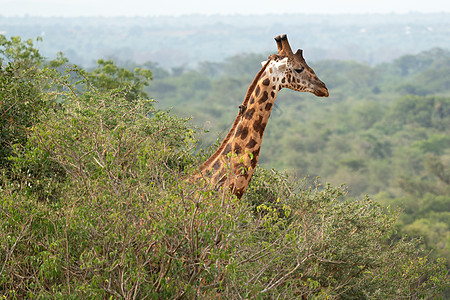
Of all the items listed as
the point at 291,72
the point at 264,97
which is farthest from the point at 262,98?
the point at 291,72

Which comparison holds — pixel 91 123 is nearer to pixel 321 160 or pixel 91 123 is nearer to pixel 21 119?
pixel 21 119

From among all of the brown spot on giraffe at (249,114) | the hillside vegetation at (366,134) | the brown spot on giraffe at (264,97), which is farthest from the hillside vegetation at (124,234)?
the hillside vegetation at (366,134)

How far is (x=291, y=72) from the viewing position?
8719 mm

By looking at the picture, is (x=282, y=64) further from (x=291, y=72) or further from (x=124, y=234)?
(x=124, y=234)

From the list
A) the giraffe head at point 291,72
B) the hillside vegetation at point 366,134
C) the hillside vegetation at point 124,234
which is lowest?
the hillside vegetation at point 366,134

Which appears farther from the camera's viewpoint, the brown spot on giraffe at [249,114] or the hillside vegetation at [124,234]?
the brown spot on giraffe at [249,114]

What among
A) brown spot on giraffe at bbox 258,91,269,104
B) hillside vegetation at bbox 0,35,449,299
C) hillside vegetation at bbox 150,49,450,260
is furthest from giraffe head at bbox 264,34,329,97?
hillside vegetation at bbox 150,49,450,260

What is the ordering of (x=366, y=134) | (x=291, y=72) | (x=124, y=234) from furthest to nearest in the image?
(x=366, y=134) < (x=291, y=72) < (x=124, y=234)

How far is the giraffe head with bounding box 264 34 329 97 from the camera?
28.6ft

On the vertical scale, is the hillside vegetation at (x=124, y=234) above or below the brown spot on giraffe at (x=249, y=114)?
below

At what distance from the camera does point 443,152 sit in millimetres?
64062

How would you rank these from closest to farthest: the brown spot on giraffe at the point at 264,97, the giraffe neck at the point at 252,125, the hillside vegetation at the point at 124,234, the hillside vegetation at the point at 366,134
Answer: the hillside vegetation at the point at 124,234 → the giraffe neck at the point at 252,125 → the brown spot on giraffe at the point at 264,97 → the hillside vegetation at the point at 366,134

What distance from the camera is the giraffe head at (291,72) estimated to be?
28.6ft

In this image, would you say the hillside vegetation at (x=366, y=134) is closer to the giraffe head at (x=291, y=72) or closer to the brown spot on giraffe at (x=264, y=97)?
the giraffe head at (x=291, y=72)
